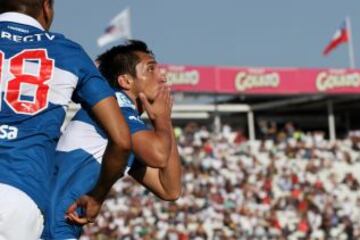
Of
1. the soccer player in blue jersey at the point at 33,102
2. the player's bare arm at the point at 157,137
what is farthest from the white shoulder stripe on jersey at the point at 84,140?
the soccer player in blue jersey at the point at 33,102

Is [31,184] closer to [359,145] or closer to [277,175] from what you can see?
[277,175]

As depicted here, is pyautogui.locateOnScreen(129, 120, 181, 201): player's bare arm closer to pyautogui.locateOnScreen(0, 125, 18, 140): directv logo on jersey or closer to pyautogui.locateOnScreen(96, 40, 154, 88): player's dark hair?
pyautogui.locateOnScreen(96, 40, 154, 88): player's dark hair

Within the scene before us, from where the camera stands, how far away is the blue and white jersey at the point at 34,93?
11.1 feet

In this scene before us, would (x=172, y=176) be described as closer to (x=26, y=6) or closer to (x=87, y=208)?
(x=87, y=208)

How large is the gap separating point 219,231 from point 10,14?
58.2ft

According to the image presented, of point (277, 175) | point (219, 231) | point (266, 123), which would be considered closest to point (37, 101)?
point (219, 231)

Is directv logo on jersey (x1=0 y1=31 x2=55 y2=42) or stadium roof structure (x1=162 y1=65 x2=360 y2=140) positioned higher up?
stadium roof structure (x1=162 y1=65 x2=360 y2=140)

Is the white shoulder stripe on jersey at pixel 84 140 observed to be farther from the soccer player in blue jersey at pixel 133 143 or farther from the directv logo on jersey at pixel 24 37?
the directv logo on jersey at pixel 24 37

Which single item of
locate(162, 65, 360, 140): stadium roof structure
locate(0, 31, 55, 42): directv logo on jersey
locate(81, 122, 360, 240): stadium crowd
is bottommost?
locate(81, 122, 360, 240): stadium crowd

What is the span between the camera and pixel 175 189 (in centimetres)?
475

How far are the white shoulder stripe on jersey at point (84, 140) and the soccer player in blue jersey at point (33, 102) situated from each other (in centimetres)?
84

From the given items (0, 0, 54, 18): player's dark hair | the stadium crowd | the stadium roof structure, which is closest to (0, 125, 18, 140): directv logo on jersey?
(0, 0, 54, 18): player's dark hair

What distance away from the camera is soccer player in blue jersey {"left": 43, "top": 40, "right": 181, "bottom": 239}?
417 cm

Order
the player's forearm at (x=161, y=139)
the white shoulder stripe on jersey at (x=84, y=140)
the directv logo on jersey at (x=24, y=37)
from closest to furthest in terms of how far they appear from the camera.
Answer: the directv logo on jersey at (x=24, y=37)
the player's forearm at (x=161, y=139)
the white shoulder stripe on jersey at (x=84, y=140)
